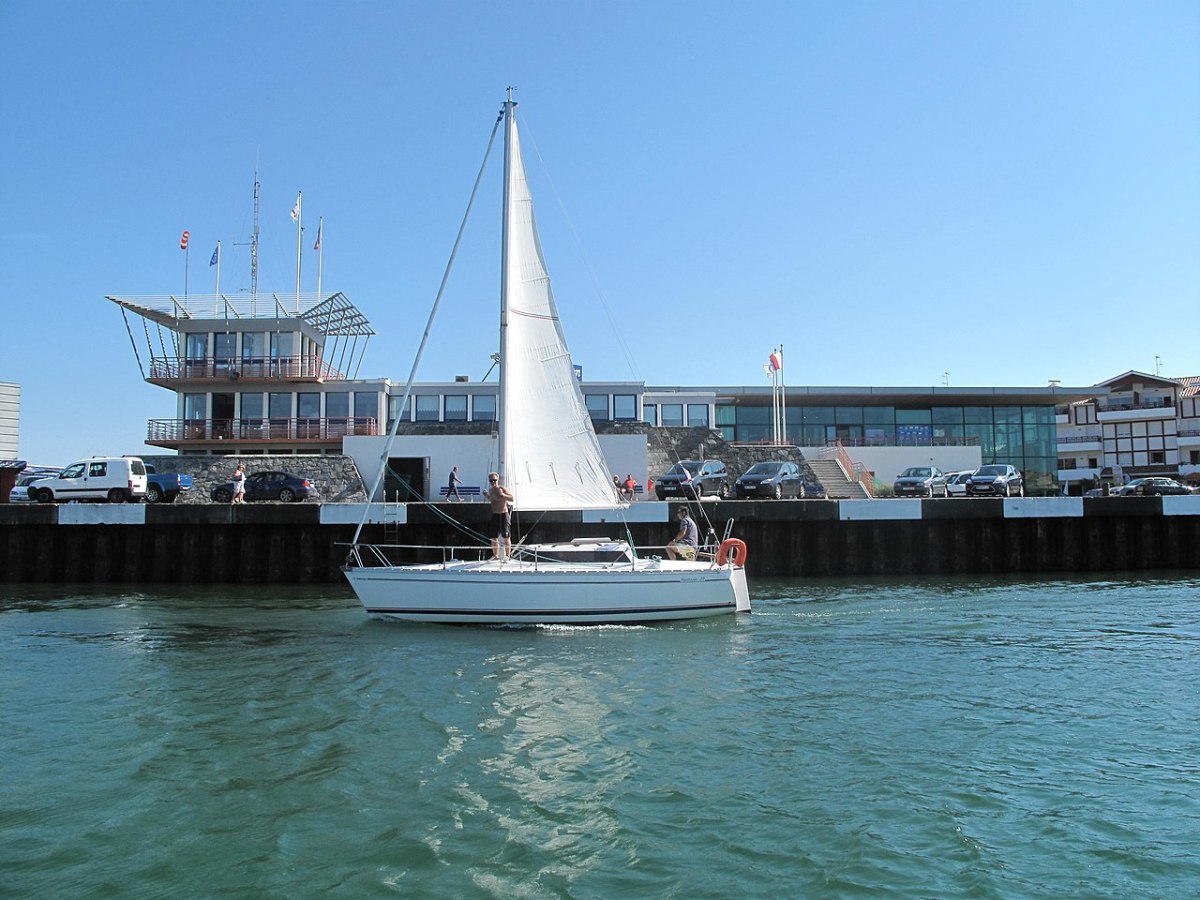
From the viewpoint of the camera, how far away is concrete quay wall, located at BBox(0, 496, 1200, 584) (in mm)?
28641

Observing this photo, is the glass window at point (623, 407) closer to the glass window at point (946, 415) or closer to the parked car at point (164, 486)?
the parked car at point (164, 486)

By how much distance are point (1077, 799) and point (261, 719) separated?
9219mm

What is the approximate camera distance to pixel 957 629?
17.8 metres

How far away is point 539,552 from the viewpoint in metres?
19.3

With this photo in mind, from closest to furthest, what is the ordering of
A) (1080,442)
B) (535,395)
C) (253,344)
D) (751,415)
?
(535,395) → (253,344) → (751,415) → (1080,442)

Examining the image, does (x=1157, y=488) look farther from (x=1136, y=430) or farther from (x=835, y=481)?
(x=1136, y=430)

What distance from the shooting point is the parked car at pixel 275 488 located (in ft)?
124

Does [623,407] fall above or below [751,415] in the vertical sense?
below

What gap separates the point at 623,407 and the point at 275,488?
923 inches

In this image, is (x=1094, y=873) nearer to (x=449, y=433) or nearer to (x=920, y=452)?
(x=449, y=433)

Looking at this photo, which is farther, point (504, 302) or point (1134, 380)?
point (1134, 380)

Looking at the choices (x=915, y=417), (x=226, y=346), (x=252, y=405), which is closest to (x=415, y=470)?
(x=252, y=405)

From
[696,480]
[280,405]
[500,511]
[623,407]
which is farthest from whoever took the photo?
[623,407]

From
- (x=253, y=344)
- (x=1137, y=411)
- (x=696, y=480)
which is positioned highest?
(x=253, y=344)
